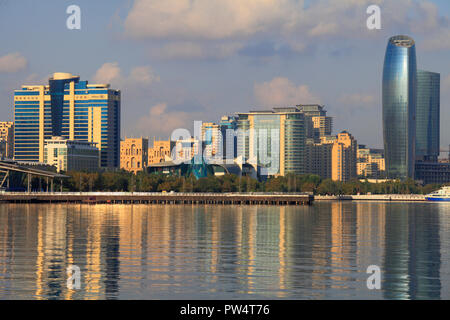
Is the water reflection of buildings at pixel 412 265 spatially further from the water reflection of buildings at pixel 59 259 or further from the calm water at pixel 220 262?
the water reflection of buildings at pixel 59 259

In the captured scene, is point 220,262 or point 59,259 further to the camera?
point 59,259

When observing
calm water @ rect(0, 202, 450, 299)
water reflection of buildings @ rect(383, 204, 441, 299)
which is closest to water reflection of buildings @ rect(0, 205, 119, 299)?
calm water @ rect(0, 202, 450, 299)

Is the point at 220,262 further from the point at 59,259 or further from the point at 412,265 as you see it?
the point at 412,265

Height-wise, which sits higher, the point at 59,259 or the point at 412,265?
the point at 59,259

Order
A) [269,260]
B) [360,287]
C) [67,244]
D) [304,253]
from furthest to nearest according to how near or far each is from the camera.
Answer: [67,244] → [304,253] → [269,260] → [360,287]

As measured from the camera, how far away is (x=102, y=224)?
97.9 m

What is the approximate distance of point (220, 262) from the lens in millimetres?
55406

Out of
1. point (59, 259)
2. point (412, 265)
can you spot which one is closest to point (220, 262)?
Answer: point (59, 259)

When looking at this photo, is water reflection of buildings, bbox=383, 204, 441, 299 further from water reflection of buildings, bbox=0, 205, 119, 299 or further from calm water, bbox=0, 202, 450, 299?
water reflection of buildings, bbox=0, 205, 119, 299

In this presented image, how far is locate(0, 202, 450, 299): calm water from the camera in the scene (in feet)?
141

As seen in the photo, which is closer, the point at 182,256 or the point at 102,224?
the point at 182,256

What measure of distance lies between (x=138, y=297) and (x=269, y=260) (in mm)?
17800

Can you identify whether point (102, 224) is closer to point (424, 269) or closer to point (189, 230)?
point (189, 230)
